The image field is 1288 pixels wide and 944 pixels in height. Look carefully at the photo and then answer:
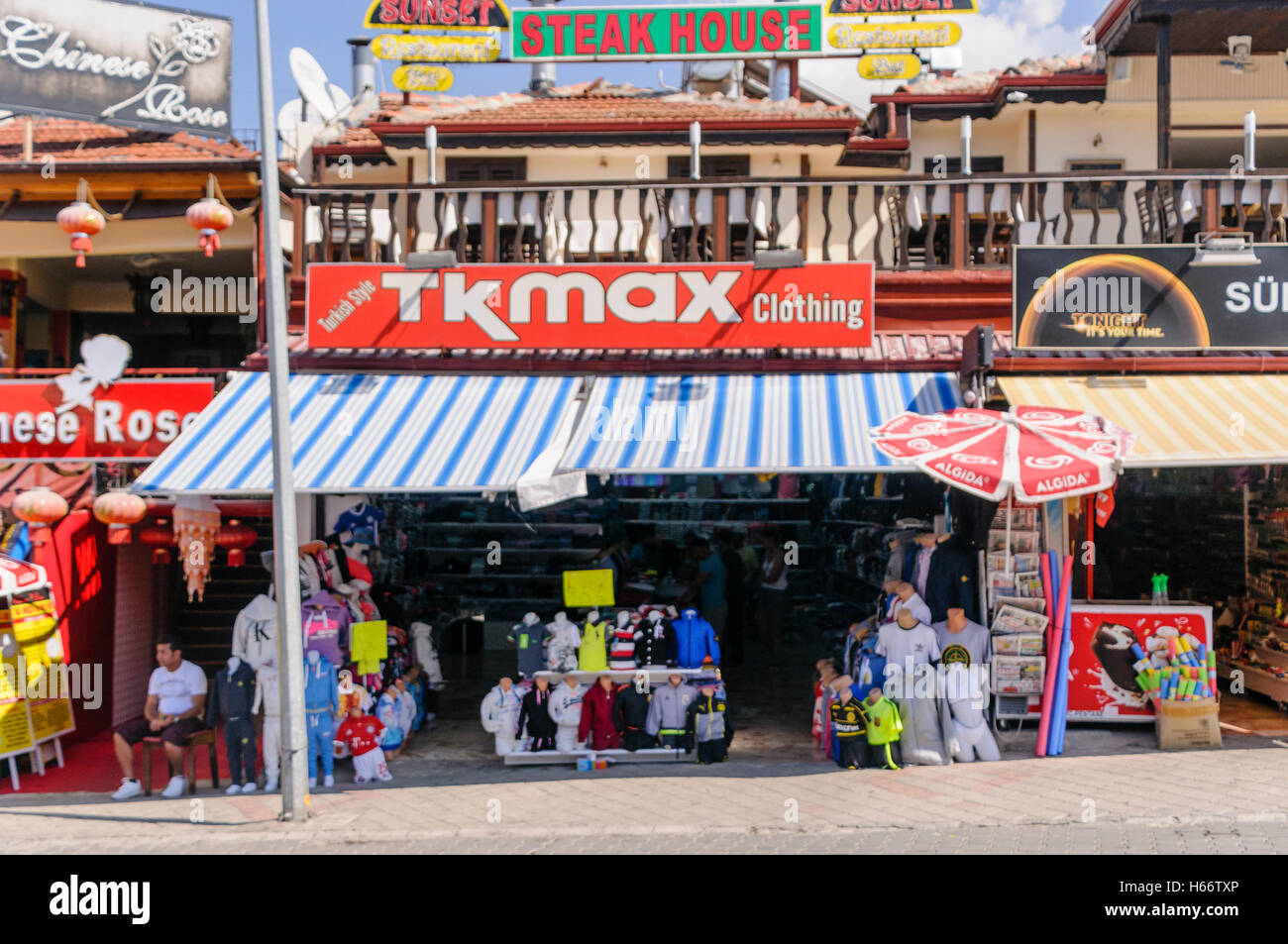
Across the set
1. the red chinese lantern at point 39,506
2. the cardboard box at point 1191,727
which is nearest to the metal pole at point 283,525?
the red chinese lantern at point 39,506

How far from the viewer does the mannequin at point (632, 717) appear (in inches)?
399

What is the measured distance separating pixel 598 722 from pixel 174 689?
12.8ft

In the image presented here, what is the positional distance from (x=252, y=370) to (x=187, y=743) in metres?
4.09

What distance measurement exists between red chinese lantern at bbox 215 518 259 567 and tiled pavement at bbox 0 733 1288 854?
2.68m

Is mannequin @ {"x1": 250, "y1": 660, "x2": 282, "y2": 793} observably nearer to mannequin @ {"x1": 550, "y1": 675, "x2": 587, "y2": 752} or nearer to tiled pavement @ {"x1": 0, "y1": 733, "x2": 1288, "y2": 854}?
tiled pavement @ {"x1": 0, "y1": 733, "x2": 1288, "y2": 854}

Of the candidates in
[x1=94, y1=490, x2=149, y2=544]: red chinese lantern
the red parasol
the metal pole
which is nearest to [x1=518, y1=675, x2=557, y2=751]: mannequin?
the metal pole

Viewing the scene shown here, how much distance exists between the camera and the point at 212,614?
13.0 metres

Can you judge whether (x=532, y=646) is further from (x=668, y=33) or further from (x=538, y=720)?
(x=668, y=33)

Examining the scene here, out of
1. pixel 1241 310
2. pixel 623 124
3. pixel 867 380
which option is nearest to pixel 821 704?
pixel 867 380

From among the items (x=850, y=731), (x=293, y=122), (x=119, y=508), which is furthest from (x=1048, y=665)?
(x=293, y=122)

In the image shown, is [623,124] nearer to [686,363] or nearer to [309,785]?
[686,363]

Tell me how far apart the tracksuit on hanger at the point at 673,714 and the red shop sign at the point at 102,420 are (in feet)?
19.2

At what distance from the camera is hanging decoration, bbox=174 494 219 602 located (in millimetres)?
10391

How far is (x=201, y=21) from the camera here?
531 inches
